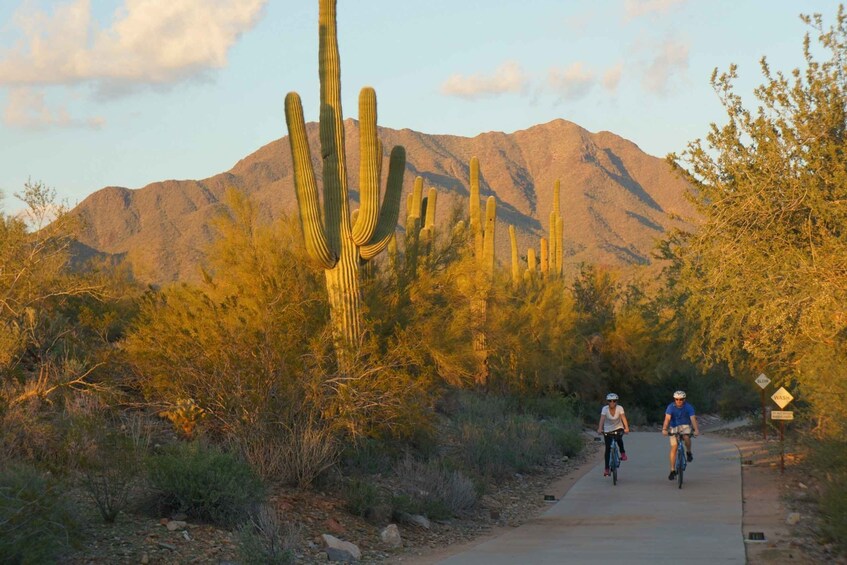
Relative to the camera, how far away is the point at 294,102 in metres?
20.7

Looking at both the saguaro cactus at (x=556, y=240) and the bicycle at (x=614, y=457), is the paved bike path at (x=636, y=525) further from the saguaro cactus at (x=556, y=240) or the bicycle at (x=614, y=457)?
the saguaro cactus at (x=556, y=240)

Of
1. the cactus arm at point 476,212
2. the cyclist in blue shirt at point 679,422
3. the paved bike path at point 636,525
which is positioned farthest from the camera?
the cactus arm at point 476,212

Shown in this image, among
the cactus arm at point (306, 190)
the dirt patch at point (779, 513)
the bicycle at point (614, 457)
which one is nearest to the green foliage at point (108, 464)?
the cactus arm at point (306, 190)

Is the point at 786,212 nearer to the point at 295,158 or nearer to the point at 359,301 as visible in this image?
the point at 359,301

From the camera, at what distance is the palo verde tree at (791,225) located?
18.3 m

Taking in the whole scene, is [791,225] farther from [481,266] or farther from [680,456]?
[481,266]

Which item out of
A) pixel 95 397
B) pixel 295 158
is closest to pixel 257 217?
pixel 295 158

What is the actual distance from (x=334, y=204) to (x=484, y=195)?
15202 centimetres

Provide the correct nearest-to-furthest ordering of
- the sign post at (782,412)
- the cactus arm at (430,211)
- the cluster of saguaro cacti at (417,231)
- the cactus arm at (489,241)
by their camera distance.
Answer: the sign post at (782,412)
the cluster of saguaro cacti at (417,231)
the cactus arm at (430,211)
the cactus arm at (489,241)

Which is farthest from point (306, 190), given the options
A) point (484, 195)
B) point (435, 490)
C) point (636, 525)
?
point (484, 195)

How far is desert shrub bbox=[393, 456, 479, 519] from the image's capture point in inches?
591

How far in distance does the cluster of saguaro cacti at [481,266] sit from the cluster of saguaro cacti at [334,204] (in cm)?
756

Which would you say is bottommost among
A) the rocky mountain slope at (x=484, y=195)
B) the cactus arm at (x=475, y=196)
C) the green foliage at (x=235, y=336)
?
the green foliage at (x=235, y=336)

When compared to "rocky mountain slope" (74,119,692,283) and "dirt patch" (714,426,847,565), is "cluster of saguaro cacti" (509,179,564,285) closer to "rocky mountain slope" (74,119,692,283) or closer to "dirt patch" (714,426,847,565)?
"dirt patch" (714,426,847,565)
